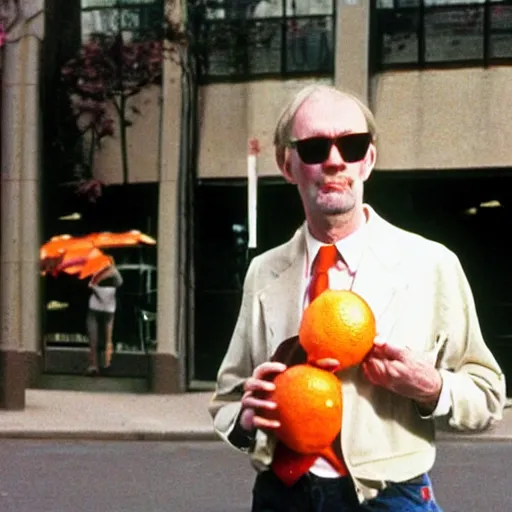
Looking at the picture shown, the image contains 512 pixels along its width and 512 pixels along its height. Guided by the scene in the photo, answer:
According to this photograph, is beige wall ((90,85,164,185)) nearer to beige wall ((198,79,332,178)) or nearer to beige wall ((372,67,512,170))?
beige wall ((198,79,332,178))

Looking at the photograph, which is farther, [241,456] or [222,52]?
[222,52]

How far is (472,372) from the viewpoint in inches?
110

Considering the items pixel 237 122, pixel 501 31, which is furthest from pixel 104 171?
pixel 501 31

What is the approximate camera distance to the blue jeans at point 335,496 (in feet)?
8.93

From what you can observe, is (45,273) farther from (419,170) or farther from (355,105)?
(355,105)

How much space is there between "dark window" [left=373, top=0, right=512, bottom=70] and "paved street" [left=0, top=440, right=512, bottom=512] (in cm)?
646

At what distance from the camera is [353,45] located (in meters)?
19.0

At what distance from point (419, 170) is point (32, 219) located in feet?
18.2

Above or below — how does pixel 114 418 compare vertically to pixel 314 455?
below

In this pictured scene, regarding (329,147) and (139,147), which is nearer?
(329,147)

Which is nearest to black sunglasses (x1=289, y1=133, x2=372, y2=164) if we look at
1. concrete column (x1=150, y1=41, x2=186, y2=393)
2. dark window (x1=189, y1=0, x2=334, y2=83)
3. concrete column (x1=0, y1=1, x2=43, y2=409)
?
concrete column (x1=0, y1=1, x2=43, y2=409)

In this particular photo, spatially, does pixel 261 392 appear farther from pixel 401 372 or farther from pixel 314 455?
pixel 401 372

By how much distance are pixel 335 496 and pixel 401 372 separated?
0.34m

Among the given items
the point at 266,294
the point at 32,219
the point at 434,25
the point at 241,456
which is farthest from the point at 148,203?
the point at 266,294
